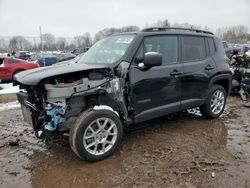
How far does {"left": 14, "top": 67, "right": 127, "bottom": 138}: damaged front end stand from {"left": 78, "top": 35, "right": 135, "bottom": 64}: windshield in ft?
1.36

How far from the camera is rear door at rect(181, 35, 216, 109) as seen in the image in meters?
4.93

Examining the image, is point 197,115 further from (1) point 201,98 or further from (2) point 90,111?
(2) point 90,111

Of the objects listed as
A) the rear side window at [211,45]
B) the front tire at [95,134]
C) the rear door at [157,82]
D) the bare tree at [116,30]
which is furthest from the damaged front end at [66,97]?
the rear side window at [211,45]

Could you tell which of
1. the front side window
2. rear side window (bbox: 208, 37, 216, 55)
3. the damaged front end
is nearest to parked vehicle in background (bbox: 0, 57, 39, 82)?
the damaged front end

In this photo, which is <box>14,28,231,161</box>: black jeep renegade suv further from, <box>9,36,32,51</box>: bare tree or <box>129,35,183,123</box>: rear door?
<box>9,36,32,51</box>: bare tree

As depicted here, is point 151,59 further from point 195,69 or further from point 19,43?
point 19,43

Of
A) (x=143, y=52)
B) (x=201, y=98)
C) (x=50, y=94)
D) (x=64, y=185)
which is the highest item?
(x=143, y=52)

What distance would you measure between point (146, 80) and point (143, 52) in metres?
0.47

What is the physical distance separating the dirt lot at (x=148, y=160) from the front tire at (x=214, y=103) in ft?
1.09

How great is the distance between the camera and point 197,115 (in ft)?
20.2

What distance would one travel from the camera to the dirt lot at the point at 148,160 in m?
3.33

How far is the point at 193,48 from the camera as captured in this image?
5.16 metres

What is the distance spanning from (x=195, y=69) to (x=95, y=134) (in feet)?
7.92

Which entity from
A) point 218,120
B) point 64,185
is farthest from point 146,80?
point 218,120
